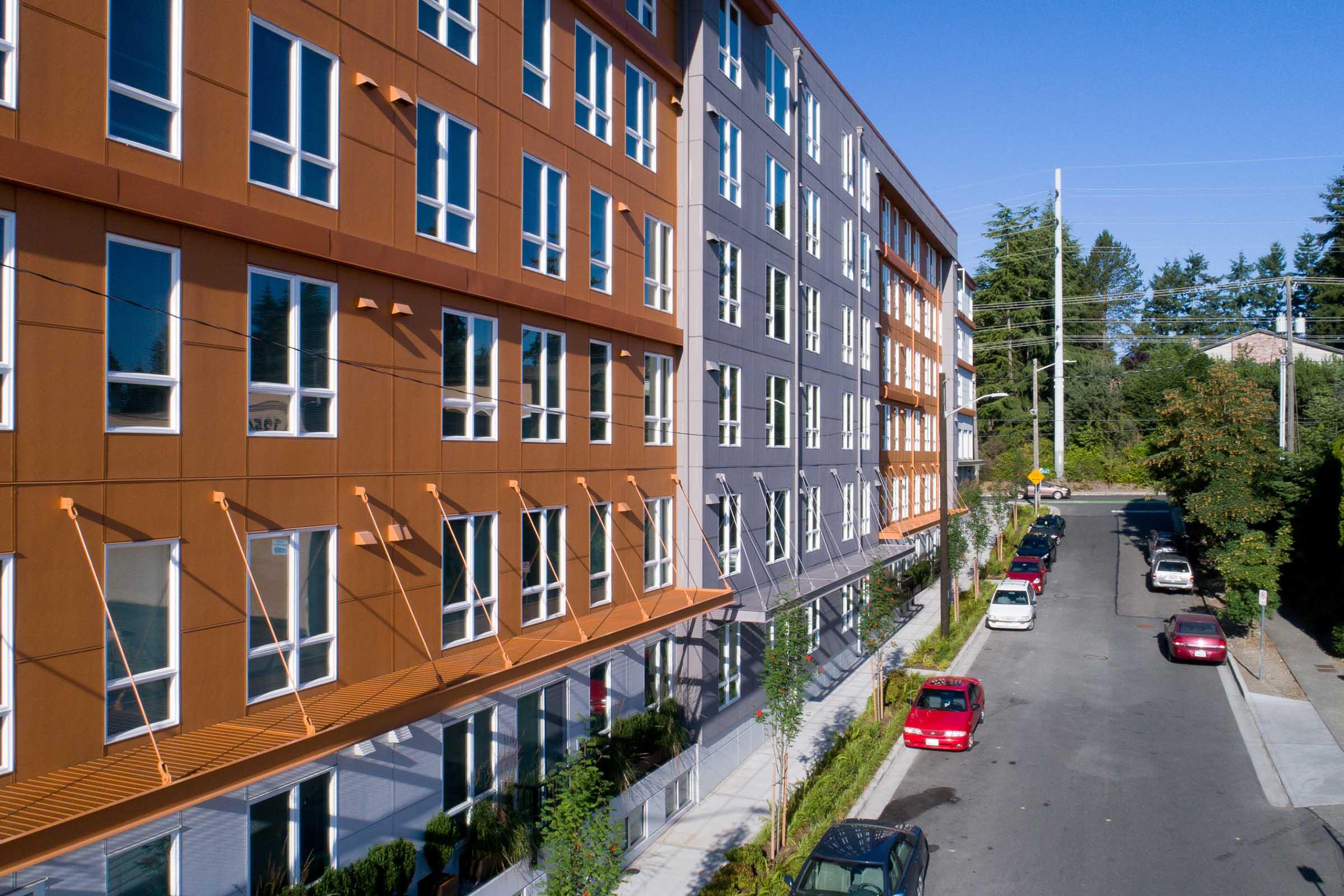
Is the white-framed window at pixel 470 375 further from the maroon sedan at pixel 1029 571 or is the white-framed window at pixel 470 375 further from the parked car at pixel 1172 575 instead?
the parked car at pixel 1172 575

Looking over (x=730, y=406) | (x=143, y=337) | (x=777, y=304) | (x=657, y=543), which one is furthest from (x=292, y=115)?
(x=777, y=304)

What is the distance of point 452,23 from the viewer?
1327cm

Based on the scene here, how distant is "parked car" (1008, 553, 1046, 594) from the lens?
37.3 metres

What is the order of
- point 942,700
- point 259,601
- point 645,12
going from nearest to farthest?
point 259,601 → point 645,12 → point 942,700

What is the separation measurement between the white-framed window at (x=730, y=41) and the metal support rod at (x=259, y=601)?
1516cm

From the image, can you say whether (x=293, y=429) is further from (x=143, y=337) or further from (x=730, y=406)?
(x=730, y=406)

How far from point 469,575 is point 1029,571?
101 feet

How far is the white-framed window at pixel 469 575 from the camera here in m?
13.0

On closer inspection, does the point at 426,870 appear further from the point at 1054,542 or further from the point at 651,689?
the point at 1054,542

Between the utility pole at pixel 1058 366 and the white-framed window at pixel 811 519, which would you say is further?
the utility pole at pixel 1058 366

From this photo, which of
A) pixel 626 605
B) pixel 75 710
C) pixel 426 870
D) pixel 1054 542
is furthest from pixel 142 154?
pixel 1054 542

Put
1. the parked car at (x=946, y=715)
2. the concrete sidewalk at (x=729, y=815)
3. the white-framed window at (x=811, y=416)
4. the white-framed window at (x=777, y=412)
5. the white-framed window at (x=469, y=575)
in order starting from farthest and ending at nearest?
the white-framed window at (x=811, y=416) → the white-framed window at (x=777, y=412) → the parked car at (x=946, y=715) → the concrete sidewalk at (x=729, y=815) → the white-framed window at (x=469, y=575)

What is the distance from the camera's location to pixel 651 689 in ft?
58.8

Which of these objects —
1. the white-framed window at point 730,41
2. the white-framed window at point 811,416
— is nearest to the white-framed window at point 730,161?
the white-framed window at point 730,41
